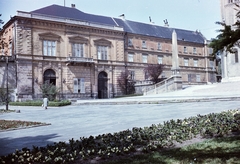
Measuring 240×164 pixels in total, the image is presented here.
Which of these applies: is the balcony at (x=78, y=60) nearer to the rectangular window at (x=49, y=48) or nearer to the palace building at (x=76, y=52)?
the palace building at (x=76, y=52)

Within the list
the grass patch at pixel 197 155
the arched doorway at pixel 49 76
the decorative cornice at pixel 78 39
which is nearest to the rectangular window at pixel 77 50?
the decorative cornice at pixel 78 39

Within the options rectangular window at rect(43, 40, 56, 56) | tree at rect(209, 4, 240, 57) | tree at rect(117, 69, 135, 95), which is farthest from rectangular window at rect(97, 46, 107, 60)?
tree at rect(209, 4, 240, 57)

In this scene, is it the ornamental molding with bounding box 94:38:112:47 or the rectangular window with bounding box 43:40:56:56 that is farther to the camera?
the ornamental molding with bounding box 94:38:112:47

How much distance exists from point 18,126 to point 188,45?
4893 centimetres

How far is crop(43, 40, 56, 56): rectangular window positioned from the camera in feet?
120

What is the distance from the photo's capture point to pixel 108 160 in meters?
5.29

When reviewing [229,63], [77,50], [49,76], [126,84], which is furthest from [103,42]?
[229,63]

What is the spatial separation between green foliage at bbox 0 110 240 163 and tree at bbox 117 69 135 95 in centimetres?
3336

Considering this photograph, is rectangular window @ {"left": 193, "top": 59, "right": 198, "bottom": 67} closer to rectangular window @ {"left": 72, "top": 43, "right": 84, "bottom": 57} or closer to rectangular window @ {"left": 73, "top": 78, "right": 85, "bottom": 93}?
rectangular window @ {"left": 72, "top": 43, "right": 84, "bottom": 57}

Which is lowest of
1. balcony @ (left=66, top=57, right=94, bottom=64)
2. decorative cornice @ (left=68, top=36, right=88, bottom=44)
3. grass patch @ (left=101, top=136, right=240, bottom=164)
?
grass patch @ (left=101, top=136, right=240, bottom=164)

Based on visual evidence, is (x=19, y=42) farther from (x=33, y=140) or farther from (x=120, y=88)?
(x=33, y=140)

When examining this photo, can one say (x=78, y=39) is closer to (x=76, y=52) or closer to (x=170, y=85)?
(x=76, y=52)

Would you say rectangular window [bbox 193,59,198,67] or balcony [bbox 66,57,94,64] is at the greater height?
rectangular window [bbox 193,59,198,67]

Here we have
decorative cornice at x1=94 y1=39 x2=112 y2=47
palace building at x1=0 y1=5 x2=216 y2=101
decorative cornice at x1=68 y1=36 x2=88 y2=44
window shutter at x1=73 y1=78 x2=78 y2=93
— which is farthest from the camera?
decorative cornice at x1=94 y1=39 x2=112 y2=47
